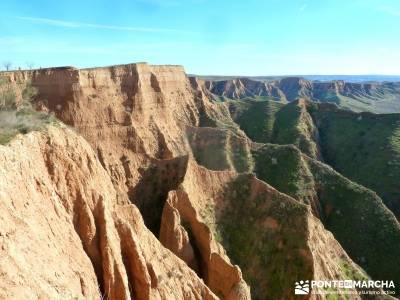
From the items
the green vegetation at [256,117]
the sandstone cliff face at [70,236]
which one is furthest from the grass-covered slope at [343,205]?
the green vegetation at [256,117]

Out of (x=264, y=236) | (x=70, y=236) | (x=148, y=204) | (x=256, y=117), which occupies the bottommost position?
(x=264, y=236)

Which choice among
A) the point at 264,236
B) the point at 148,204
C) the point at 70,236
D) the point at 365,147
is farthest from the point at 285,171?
the point at 70,236

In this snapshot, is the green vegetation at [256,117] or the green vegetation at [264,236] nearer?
the green vegetation at [264,236]

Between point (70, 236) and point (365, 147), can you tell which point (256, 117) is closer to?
point (365, 147)

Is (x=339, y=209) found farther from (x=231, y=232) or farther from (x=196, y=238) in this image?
(x=196, y=238)

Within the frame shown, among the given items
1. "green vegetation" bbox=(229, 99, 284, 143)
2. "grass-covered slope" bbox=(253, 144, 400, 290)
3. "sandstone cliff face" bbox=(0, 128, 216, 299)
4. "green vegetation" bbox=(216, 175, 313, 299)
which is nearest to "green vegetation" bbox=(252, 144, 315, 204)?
"grass-covered slope" bbox=(253, 144, 400, 290)

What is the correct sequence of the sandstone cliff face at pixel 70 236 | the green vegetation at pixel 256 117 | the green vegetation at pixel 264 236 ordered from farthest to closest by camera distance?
1. the green vegetation at pixel 256 117
2. the green vegetation at pixel 264 236
3. the sandstone cliff face at pixel 70 236

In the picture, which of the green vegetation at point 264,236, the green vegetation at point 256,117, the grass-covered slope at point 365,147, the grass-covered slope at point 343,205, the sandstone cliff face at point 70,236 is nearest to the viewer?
the sandstone cliff face at point 70,236

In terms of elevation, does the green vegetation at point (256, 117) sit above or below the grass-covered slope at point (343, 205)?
above

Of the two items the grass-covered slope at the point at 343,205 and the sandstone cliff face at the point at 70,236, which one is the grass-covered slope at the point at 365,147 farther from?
the sandstone cliff face at the point at 70,236

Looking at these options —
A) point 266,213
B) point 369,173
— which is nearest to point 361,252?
point 266,213
